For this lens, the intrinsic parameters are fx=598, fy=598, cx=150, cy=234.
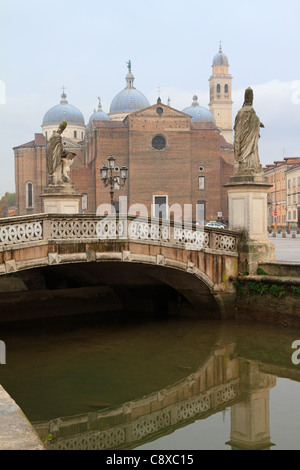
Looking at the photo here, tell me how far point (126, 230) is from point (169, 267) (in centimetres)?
143

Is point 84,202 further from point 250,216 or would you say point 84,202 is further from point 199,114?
point 250,216

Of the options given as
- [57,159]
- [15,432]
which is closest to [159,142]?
[57,159]

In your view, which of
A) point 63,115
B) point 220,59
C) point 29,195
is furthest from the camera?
point 220,59

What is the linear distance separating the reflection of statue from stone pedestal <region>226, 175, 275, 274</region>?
0.92 ft

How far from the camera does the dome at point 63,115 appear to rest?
256ft

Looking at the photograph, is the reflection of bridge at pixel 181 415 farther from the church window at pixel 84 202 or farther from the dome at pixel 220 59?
the dome at pixel 220 59

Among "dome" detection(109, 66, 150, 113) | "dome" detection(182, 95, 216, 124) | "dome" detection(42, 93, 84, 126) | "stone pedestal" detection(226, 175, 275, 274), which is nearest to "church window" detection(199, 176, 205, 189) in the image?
"dome" detection(182, 95, 216, 124)

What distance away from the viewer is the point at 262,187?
48.3 ft

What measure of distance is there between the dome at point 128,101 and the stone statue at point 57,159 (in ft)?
179

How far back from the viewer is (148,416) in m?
9.12

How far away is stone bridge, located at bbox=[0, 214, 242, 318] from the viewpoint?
40.3 feet

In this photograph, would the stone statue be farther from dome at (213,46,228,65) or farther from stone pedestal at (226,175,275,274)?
dome at (213,46,228,65)

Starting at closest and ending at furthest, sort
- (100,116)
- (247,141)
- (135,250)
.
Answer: (135,250) → (247,141) → (100,116)

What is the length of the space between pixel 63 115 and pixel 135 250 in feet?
221
